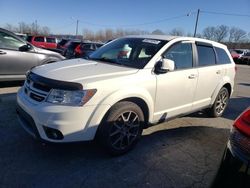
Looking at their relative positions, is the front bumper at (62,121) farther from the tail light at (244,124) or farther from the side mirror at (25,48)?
the side mirror at (25,48)

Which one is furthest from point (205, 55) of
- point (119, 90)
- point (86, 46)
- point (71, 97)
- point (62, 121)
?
point (86, 46)

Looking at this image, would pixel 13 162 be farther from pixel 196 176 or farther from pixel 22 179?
pixel 196 176

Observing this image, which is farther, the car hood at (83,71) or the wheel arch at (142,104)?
the wheel arch at (142,104)

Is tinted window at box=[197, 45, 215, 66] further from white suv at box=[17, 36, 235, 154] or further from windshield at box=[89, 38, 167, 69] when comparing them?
windshield at box=[89, 38, 167, 69]

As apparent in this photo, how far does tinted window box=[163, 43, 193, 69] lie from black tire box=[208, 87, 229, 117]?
1420 millimetres

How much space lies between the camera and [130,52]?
165 inches

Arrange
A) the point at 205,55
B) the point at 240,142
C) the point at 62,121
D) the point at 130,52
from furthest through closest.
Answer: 1. the point at 205,55
2. the point at 130,52
3. the point at 62,121
4. the point at 240,142

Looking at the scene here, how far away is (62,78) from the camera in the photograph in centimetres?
316

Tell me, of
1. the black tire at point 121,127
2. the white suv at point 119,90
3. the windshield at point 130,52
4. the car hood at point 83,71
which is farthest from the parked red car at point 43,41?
the black tire at point 121,127

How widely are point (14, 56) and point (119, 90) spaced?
4571mm

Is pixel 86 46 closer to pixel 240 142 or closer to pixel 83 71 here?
pixel 83 71

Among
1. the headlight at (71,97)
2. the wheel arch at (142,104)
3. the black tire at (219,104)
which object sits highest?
the headlight at (71,97)

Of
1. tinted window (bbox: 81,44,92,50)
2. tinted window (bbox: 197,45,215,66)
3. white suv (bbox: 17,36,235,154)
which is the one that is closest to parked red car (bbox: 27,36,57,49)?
tinted window (bbox: 81,44,92,50)

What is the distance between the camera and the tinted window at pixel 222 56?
17.4 feet
